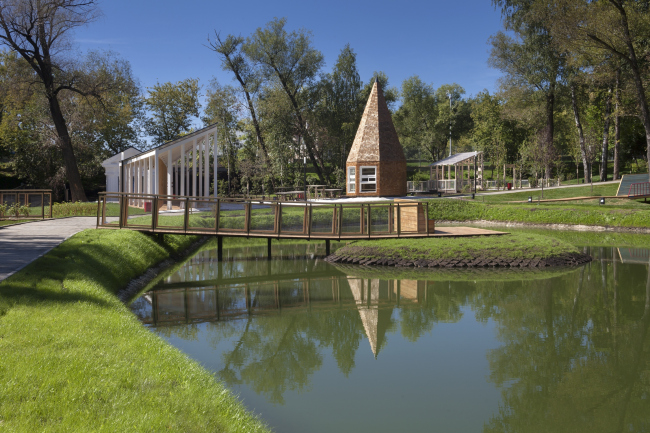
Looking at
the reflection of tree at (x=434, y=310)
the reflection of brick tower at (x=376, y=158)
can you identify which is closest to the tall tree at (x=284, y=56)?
the reflection of brick tower at (x=376, y=158)

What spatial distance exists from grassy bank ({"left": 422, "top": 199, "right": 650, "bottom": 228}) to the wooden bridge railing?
1158 centimetres

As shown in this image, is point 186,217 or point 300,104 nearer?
point 186,217

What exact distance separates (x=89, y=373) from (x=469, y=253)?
11712 mm

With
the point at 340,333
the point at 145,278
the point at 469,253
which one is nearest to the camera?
the point at 340,333

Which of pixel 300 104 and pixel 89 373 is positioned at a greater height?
pixel 300 104

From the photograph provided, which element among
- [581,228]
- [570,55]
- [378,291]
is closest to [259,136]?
[570,55]

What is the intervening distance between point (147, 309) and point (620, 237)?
1908cm

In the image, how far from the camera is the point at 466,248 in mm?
15070

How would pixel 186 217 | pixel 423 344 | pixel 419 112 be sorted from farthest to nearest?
pixel 419 112 → pixel 186 217 → pixel 423 344

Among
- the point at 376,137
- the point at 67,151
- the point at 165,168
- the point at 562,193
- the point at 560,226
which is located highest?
the point at 376,137

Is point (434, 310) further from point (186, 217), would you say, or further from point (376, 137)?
point (376, 137)

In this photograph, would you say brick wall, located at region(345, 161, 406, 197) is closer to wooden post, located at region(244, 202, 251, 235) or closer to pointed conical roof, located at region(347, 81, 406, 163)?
pointed conical roof, located at region(347, 81, 406, 163)

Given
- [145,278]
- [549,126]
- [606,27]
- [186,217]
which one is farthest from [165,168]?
[549,126]

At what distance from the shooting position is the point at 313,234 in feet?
53.2
